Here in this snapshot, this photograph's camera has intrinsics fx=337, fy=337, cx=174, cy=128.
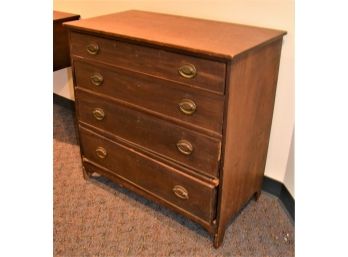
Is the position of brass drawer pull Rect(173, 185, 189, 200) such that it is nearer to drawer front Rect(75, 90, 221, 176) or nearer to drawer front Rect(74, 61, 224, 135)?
drawer front Rect(75, 90, 221, 176)

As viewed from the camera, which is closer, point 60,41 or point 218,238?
point 218,238

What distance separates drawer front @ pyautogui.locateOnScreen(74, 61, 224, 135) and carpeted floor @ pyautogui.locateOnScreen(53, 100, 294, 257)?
1.98ft

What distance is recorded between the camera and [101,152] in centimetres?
180

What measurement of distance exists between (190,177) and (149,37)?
0.61 meters

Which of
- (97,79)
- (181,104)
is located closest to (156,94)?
(181,104)

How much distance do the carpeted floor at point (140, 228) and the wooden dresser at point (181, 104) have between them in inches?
4.0

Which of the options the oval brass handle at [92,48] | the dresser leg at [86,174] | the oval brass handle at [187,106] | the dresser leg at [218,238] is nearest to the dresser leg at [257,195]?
the dresser leg at [218,238]

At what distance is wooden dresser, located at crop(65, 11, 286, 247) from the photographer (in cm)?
124

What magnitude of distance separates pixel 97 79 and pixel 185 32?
1.60ft

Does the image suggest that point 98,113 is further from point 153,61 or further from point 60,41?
point 60,41

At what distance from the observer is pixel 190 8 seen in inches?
67.7
